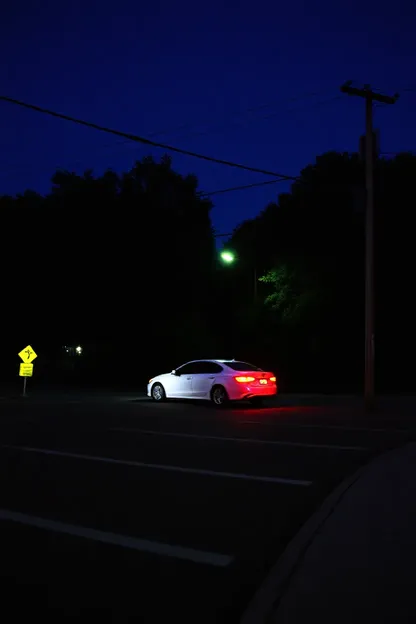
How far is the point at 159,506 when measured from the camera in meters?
8.42

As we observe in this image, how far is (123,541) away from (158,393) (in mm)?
18679

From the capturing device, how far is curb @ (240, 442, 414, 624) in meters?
4.94

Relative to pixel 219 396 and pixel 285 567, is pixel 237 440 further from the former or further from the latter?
pixel 219 396

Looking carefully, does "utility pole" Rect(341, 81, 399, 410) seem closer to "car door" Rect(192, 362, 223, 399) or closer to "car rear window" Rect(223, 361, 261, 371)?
"car rear window" Rect(223, 361, 261, 371)

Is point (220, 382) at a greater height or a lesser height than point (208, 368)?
lesser

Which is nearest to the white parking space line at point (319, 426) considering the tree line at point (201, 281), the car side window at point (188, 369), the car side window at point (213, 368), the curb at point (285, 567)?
the car side window at point (213, 368)

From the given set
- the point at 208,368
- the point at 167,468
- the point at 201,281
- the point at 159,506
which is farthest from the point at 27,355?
the point at 159,506

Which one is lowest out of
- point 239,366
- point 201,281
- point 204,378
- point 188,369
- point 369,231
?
point 204,378

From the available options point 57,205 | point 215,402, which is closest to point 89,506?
point 215,402

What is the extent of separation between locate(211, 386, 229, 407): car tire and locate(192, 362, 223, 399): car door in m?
0.18

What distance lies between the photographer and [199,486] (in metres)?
9.56

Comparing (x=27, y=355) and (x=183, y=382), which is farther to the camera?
(x=27, y=355)

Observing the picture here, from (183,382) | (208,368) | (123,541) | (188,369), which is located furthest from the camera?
(188,369)

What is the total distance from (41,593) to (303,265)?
27.3 m
